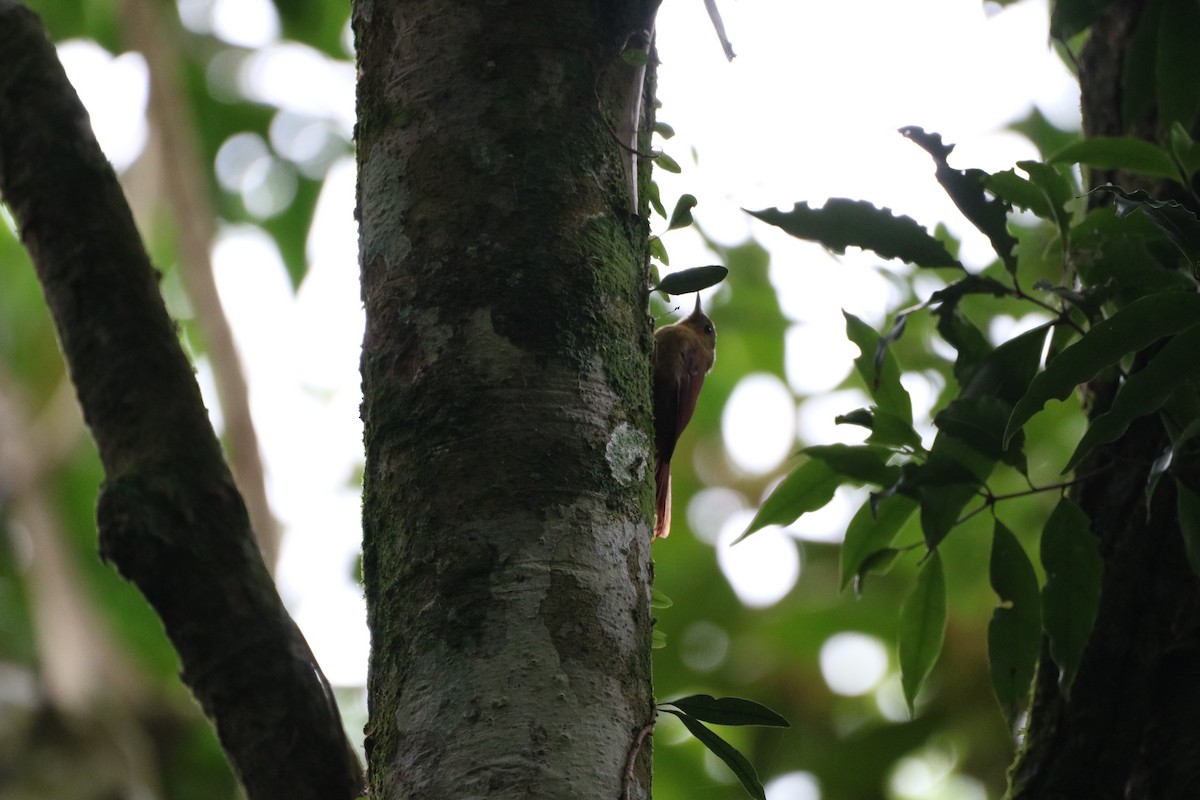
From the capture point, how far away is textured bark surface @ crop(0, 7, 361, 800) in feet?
5.22

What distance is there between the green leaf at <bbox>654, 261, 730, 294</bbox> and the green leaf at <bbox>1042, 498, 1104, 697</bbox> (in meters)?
0.61

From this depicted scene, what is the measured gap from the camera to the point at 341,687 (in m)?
5.68

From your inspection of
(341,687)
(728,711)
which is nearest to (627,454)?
(728,711)

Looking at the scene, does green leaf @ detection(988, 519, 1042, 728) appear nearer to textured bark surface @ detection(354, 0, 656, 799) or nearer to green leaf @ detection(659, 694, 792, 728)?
green leaf @ detection(659, 694, 792, 728)

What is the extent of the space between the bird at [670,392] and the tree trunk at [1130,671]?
0.83 meters

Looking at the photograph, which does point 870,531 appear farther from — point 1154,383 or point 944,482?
point 1154,383

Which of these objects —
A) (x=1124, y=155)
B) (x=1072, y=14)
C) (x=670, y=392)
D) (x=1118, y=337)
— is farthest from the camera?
(x=670, y=392)

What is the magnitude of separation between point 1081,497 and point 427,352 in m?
1.24

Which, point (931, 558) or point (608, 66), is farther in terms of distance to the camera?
point (931, 558)

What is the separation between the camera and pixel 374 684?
1.25 metres

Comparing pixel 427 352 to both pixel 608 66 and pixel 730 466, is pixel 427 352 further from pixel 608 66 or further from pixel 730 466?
pixel 730 466

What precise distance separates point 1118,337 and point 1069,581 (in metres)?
0.51

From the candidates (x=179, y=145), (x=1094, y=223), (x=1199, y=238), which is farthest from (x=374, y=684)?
(x=179, y=145)

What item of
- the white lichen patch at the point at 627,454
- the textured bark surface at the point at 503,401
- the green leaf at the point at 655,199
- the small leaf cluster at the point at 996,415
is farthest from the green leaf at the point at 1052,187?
the white lichen patch at the point at 627,454
